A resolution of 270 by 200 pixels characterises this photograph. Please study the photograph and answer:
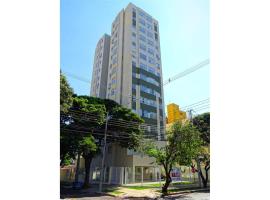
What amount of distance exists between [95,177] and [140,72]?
10482 mm

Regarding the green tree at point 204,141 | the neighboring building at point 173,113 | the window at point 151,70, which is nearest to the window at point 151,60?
the window at point 151,70

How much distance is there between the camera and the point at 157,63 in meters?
26.1

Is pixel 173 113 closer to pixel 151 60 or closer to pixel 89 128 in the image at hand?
pixel 89 128

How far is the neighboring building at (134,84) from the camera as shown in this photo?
17.4m

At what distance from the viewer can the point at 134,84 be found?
22219 millimetres

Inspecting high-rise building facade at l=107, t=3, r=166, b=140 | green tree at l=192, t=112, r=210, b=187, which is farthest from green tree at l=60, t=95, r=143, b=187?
high-rise building facade at l=107, t=3, r=166, b=140

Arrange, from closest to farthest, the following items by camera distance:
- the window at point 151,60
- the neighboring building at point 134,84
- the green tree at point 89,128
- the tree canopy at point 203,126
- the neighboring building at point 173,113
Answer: the neighboring building at point 173,113
the green tree at point 89,128
the tree canopy at point 203,126
the neighboring building at point 134,84
the window at point 151,60

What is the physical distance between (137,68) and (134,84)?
1951 millimetres

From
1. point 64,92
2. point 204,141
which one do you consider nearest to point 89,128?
point 64,92

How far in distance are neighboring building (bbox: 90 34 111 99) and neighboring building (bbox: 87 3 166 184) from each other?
309 millimetres

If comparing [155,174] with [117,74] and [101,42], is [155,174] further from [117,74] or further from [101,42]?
[101,42]

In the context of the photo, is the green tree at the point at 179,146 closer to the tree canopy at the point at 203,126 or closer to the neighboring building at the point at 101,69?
the tree canopy at the point at 203,126
